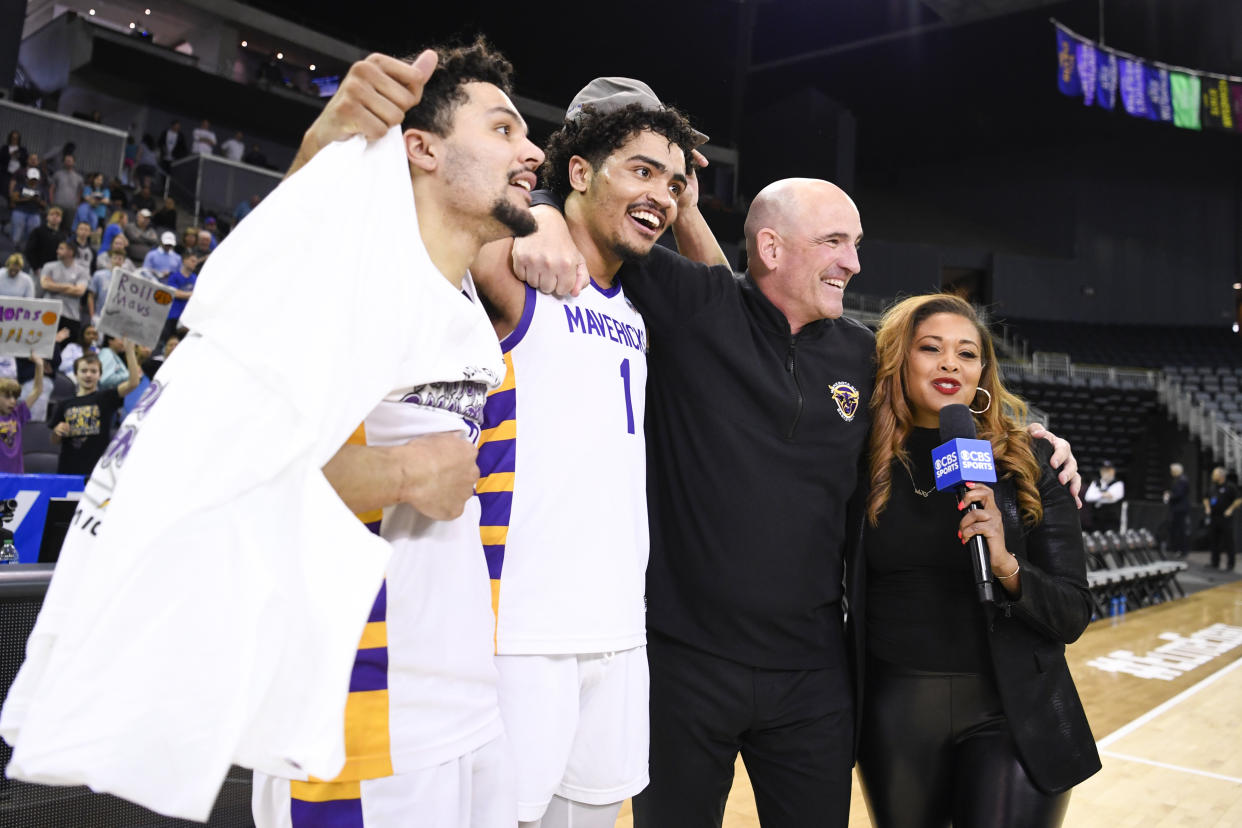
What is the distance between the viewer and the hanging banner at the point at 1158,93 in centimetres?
1666

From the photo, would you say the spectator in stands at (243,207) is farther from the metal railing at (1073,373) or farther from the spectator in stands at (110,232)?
the metal railing at (1073,373)

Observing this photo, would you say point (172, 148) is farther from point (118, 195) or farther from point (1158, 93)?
point (1158, 93)

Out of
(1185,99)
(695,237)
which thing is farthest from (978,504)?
(1185,99)

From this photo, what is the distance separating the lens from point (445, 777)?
1322mm

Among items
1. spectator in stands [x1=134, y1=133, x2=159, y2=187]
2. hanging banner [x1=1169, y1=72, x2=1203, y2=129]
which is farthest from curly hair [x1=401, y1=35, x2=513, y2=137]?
hanging banner [x1=1169, y1=72, x2=1203, y2=129]

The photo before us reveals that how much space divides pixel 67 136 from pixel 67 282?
17.6 ft

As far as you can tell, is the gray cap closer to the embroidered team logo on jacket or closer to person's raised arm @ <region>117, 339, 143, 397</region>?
the embroidered team logo on jacket

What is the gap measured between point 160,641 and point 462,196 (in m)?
0.78

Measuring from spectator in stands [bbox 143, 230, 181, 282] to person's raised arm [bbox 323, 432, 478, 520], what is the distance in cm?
858

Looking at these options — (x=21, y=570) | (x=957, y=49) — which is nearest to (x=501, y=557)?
(x=21, y=570)

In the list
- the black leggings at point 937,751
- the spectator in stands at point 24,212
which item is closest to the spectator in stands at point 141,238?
the spectator in stands at point 24,212

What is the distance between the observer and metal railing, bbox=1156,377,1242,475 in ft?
54.3

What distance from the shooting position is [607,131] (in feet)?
6.91

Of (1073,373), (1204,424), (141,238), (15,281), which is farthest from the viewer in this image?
(1073,373)
